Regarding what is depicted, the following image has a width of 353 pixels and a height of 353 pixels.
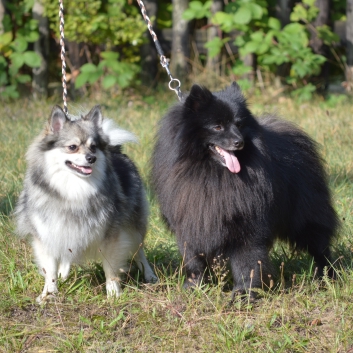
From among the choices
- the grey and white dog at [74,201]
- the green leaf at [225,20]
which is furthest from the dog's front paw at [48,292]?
the green leaf at [225,20]

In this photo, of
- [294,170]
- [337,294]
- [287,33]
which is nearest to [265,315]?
[337,294]

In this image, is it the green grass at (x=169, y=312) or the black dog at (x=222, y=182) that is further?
the black dog at (x=222, y=182)

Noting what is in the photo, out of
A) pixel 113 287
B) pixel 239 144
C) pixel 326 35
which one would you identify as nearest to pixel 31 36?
pixel 326 35

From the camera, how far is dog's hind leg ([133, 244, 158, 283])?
3949 millimetres

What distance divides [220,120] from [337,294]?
4.13ft

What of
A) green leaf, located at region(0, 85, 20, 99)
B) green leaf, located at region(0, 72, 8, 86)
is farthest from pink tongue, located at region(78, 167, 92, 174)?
→ green leaf, located at region(0, 72, 8, 86)

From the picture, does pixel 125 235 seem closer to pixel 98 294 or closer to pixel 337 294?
pixel 98 294

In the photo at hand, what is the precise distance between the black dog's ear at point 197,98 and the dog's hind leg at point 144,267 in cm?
119

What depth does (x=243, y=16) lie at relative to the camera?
762 centimetres

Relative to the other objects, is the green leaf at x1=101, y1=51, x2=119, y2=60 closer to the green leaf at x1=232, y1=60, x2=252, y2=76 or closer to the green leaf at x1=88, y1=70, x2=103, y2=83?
the green leaf at x1=88, y1=70, x2=103, y2=83

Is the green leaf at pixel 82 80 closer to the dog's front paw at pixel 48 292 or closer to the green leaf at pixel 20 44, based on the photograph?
the green leaf at pixel 20 44

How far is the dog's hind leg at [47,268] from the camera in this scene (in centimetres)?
344

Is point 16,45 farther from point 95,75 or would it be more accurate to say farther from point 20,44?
point 95,75

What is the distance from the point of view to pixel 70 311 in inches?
131
